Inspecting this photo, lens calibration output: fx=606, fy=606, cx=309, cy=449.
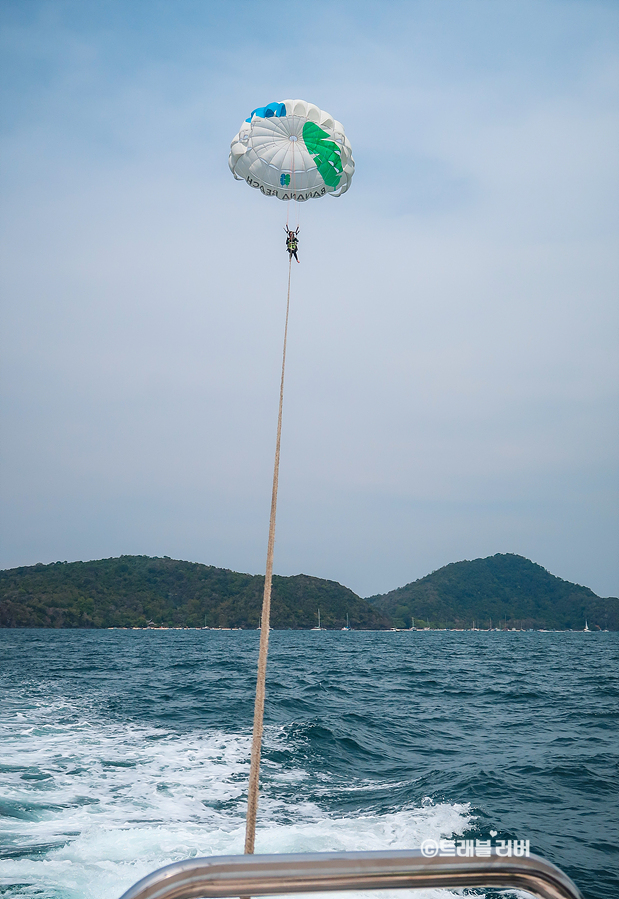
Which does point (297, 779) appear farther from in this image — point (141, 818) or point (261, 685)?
point (261, 685)

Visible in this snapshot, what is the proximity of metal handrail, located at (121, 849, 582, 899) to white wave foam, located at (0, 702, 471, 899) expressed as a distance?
19.6ft

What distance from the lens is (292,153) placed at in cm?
843

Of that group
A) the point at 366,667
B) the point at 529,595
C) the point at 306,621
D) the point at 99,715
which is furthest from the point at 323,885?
the point at 529,595

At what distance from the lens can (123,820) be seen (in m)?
8.16

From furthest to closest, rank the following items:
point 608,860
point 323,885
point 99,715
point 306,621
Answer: point 306,621 → point 99,715 → point 608,860 → point 323,885

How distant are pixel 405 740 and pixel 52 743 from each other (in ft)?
25.5

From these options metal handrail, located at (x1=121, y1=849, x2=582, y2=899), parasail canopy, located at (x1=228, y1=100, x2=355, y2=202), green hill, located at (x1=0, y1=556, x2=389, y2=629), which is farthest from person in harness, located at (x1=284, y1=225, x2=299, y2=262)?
green hill, located at (x1=0, y1=556, x2=389, y2=629)

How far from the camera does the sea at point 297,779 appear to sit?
7289 millimetres

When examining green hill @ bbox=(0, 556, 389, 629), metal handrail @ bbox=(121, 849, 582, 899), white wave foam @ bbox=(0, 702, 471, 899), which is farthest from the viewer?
green hill @ bbox=(0, 556, 389, 629)

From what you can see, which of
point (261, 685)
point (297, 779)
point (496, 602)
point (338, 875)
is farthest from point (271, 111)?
point (496, 602)

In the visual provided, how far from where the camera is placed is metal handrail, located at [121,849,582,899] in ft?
4.49

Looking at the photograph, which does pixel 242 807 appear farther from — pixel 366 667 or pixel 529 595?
pixel 529 595

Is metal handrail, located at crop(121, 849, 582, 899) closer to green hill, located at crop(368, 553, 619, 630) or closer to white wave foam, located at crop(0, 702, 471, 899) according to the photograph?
white wave foam, located at crop(0, 702, 471, 899)

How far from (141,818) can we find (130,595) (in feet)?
414
